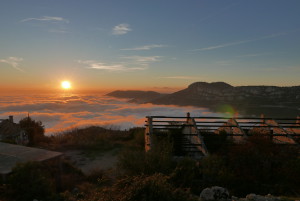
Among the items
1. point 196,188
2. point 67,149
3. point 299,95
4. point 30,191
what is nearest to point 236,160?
point 196,188

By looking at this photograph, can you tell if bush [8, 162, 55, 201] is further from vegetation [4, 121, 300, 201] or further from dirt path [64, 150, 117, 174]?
dirt path [64, 150, 117, 174]

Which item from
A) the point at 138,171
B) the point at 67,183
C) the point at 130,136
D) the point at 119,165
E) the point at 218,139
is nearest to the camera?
the point at 138,171

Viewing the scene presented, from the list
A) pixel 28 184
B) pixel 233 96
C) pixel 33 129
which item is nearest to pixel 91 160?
pixel 28 184

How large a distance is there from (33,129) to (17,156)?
13.3 meters

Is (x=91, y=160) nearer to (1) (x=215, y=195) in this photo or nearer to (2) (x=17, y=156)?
(2) (x=17, y=156)

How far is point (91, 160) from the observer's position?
14281 mm

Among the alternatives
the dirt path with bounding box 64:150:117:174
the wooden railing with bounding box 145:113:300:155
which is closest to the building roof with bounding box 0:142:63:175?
the dirt path with bounding box 64:150:117:174

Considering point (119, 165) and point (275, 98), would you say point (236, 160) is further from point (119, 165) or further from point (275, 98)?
point (275, 98)

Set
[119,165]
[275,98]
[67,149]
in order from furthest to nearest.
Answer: [275,98], [67,149], [119,165]

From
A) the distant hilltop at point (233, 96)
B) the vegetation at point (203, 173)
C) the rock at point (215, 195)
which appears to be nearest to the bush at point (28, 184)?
the vegetation at point (203, 173)

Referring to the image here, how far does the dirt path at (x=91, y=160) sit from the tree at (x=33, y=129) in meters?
5.34

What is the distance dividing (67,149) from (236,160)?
47.9 ft

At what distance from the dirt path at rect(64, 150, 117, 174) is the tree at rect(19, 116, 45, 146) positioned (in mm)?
5344

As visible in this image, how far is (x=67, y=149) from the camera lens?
684 inches
